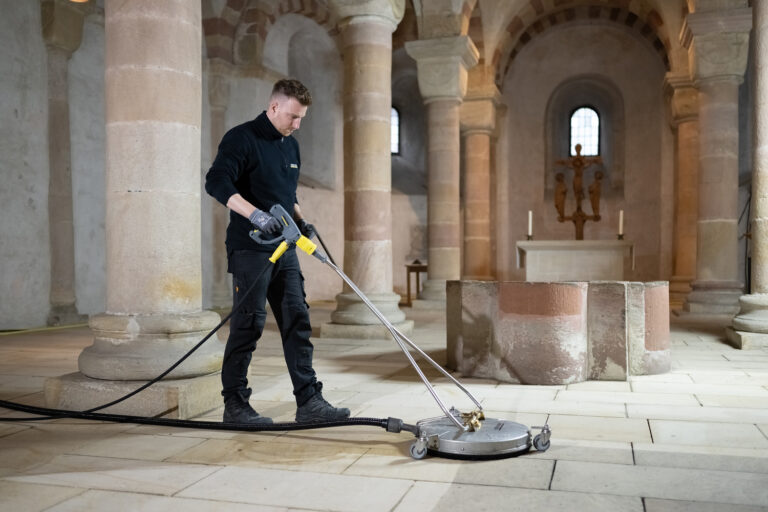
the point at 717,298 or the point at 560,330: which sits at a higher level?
the point at 560,330

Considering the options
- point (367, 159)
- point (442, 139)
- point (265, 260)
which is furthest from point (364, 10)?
point (265, 260)

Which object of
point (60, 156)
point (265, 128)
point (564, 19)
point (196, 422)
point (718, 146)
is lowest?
point (196, 422)

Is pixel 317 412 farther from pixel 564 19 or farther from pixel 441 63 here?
pixel 564 19

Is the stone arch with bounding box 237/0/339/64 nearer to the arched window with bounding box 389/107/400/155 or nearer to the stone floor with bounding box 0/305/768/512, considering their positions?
the arched window with bounding box 389/107/400/155

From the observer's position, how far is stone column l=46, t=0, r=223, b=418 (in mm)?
4344

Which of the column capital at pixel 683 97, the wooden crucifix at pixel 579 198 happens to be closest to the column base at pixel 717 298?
the wooden crucifix at pixel 579 198

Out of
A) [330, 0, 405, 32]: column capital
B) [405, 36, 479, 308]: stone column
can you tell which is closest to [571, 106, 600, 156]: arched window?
[405, 36, 479, 308]: stone column

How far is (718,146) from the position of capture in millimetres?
10914

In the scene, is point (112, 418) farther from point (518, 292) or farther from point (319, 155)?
point (319, 155)

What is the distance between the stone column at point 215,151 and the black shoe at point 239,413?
32.2ft

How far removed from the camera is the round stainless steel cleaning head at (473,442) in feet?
10.5

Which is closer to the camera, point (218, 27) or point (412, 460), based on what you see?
point (412, 460)

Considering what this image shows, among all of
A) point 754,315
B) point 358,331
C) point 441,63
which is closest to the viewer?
point 754,315

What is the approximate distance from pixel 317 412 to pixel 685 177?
12.7m
